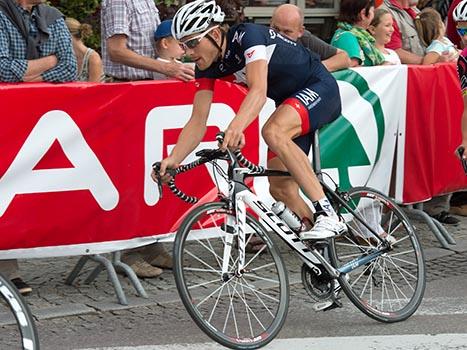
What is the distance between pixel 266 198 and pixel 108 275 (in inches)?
44.2

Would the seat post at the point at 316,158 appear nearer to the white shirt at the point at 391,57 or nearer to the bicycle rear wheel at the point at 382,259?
the bicycle rear wheel at the point at 382,259

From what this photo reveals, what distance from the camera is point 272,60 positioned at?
21.2ft

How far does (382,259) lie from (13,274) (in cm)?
231

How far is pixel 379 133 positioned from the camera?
29.0ft

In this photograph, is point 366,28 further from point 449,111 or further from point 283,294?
point 283,294

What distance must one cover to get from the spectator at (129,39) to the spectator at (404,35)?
109 inches

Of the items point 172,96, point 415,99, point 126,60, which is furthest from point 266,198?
→ point 415,99

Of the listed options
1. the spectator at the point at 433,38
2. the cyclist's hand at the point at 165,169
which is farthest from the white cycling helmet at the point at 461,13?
the cyclist's hand at the point at 165,169

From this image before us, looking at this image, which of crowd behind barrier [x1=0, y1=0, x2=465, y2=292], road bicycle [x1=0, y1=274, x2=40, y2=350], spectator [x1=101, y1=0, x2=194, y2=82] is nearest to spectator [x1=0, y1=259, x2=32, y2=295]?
crowd behind barrier [x1=0, y1=0, x2=465, y2=292]

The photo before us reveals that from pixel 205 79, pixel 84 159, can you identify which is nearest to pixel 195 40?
pixel 205 79

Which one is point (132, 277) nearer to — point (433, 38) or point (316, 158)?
point (316, 158)

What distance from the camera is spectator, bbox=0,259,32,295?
23.9 feet

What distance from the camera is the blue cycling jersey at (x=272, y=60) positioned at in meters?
6.17

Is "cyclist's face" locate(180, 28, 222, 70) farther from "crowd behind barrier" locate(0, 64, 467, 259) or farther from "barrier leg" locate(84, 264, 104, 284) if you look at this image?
"barrier leg" locate(84, 264, 104, 284)
